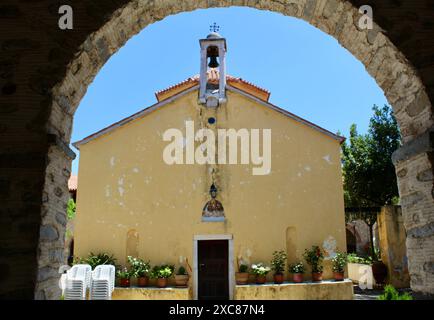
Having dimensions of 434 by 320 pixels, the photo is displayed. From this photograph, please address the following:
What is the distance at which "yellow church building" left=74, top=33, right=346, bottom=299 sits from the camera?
420 inches

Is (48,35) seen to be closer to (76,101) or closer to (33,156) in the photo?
(76,101)

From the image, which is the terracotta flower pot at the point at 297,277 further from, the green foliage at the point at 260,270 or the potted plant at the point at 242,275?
the potted plant at the point at 242,275

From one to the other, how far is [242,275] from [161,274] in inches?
84.1

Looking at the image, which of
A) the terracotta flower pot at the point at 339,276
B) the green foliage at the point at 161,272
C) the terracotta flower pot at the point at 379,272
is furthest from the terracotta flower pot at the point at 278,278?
the terracotta flower pot at the point at 379,272

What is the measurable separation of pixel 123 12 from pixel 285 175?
8992 millimetres

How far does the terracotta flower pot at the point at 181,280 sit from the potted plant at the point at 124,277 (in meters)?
1.26

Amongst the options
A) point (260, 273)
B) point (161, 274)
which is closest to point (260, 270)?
point (260, 273)

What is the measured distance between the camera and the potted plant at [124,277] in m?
9.98

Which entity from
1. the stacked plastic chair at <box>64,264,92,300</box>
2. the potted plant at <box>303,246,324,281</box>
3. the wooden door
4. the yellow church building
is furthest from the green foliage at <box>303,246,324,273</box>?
the stacked plastic chair at <box>64,264,92,300</box>

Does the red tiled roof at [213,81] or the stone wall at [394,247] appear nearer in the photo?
the red tiled roof at [213,81]

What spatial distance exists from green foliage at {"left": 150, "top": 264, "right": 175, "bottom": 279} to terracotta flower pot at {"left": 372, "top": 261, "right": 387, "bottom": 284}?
22.5 ft

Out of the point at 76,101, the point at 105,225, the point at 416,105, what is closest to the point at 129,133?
the point at 105,225

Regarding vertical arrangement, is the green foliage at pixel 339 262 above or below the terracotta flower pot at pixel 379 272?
above

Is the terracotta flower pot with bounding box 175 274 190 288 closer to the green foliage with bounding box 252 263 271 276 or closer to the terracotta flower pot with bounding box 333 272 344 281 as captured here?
the green foliage with bounding box 252 263 271 276
